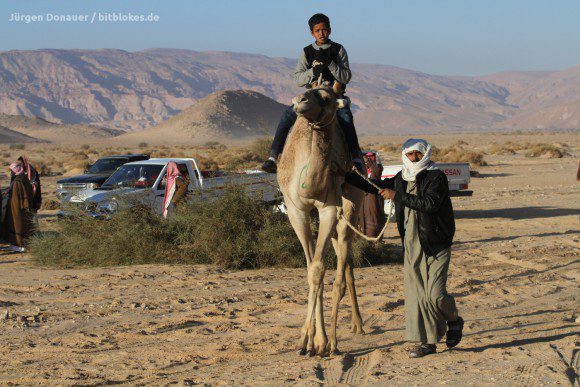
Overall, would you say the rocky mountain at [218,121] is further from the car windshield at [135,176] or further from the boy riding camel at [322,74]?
the boy riding camel at [322,74]

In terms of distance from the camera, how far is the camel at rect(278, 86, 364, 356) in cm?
763

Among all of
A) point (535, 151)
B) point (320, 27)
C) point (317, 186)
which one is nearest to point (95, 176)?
point (320, 27)

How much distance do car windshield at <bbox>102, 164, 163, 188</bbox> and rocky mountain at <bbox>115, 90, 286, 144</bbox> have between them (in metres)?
90.8

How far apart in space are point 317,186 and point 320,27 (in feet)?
8.06

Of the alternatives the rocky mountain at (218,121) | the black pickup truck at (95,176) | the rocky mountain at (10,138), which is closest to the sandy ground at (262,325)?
the black pickup truck at (95,176)

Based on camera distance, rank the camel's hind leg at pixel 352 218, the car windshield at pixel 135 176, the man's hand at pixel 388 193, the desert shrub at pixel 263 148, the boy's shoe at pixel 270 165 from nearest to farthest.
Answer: the man's hand at pixel 388 193, the camel's hind leg at pixel 352 218, the boy's shoe at pixel 270 165, the car windshield at pixel 135 176, the desert shrub at pixel 263 148

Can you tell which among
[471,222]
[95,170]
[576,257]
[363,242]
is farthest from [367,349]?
[95,170]

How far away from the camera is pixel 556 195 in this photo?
1060 inches

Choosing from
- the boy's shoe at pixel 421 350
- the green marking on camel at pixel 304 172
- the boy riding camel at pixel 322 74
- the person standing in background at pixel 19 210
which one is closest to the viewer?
the boy's shoe at pixel 421 350

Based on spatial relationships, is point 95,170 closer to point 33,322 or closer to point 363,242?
point 363,242

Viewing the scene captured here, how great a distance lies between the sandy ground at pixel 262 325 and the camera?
7.05 m

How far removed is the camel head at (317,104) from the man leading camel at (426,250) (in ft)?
2.52

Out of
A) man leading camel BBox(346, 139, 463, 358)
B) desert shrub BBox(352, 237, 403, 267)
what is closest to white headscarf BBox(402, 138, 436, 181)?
man leading camel BBox(346, 139, 463, 358)

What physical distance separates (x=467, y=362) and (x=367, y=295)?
3.75 metres
